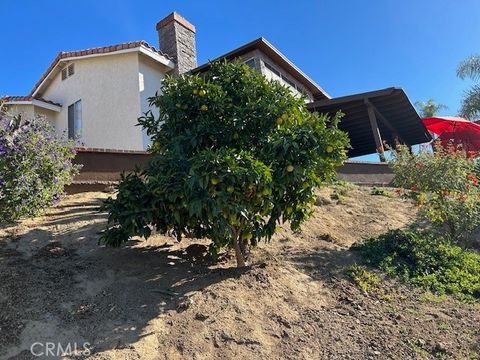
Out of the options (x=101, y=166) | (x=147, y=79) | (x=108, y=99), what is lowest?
(x=101, y=166)

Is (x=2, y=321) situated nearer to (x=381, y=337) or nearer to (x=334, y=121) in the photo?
(x=381, y=337)

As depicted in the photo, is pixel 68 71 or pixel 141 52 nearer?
pixel 141 52

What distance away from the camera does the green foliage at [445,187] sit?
7.03 meters

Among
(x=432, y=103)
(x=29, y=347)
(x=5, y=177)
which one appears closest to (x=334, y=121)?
(x=29, y=347)

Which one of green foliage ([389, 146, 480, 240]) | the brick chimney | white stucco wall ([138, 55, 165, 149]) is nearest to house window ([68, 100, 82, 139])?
white stucco wall ([138, 55, 165, 149])

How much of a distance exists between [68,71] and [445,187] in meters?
13.3

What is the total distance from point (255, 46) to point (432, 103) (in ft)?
64.6

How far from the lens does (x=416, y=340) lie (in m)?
4.47

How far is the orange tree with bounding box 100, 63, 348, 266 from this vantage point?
14.6 feet

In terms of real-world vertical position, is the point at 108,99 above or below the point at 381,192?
above

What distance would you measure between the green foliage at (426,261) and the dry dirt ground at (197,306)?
1.13ft

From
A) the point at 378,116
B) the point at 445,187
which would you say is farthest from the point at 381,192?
the point at 378,116

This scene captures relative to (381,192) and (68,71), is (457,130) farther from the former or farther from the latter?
(68,71)
